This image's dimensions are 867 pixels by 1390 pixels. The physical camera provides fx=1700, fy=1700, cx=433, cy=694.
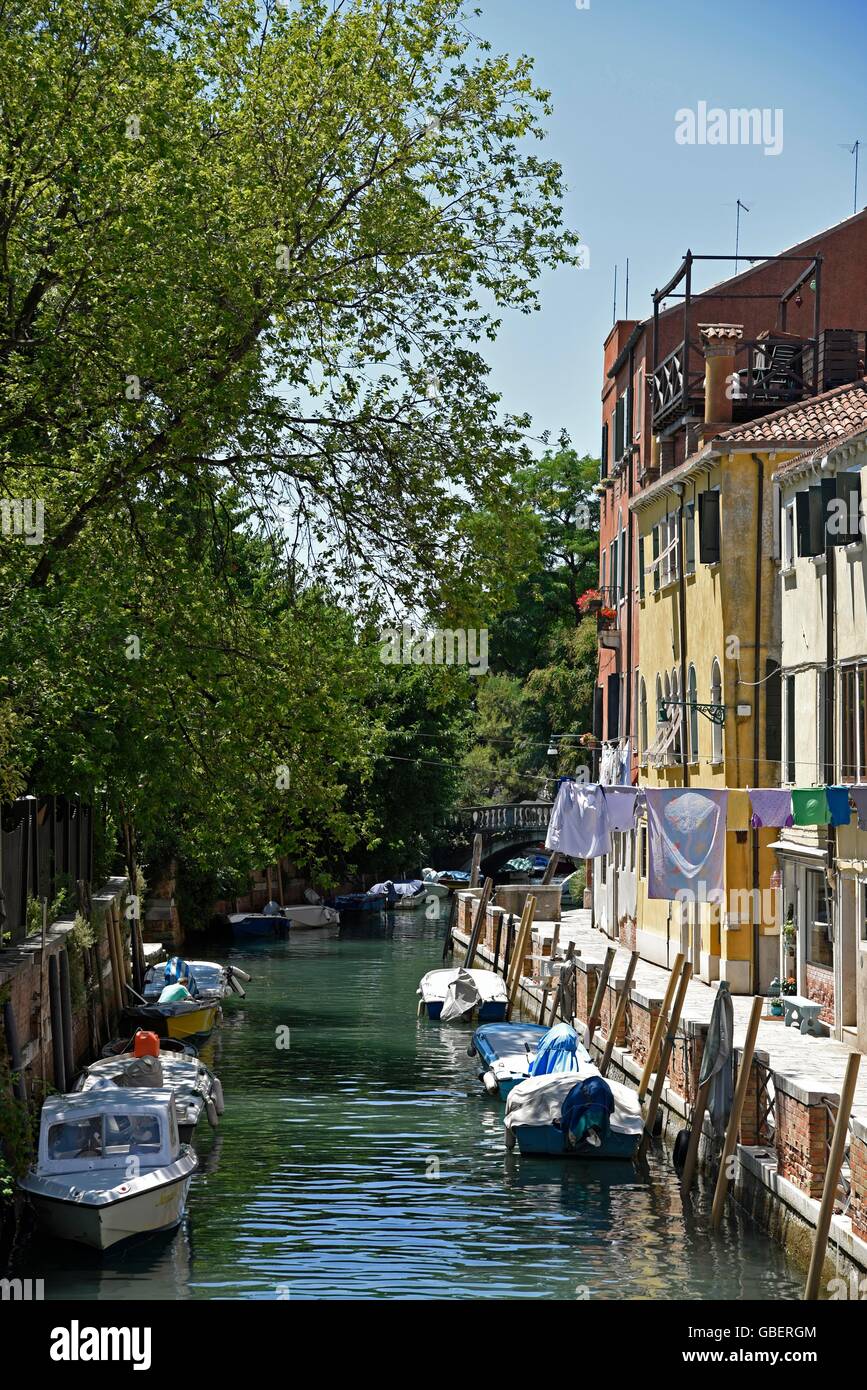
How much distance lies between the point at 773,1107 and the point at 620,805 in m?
12.8

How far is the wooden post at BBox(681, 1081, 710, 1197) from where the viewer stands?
1872 centimetres

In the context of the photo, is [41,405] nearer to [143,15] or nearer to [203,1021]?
[143,15]

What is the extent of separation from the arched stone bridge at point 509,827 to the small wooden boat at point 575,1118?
4551cm

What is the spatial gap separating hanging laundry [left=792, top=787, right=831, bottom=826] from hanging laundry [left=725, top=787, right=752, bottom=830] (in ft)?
17.1

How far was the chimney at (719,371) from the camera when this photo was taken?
1187 inches

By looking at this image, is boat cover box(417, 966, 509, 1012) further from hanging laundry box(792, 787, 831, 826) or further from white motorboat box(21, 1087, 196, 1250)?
white motorboat box(21, 1087, 196, 1250)

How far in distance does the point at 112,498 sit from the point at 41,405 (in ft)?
4.14

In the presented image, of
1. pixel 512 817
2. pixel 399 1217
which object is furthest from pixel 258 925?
pixel 399 1217

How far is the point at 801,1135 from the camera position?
51.9 feet

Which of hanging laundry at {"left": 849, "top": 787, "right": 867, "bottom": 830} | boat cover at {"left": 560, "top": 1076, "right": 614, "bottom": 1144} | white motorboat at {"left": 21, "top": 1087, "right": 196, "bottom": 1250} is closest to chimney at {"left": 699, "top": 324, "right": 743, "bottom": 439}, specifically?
hanging laundry at {"left": 849, "top": 787, "right": 867, "bottom": 830}

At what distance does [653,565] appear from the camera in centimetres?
3406

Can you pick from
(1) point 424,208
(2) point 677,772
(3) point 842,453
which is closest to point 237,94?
(1) point 424,208

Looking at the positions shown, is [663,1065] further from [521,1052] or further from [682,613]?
[682,613]

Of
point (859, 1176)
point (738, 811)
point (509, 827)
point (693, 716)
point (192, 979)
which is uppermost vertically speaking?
point (693, 716)
